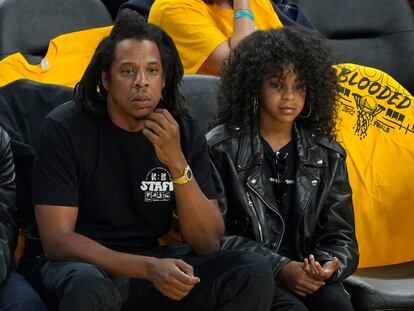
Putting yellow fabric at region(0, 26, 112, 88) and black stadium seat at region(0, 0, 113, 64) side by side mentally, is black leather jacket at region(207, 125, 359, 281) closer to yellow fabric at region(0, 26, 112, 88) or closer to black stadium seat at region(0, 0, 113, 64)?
yellow fabric at region(0, 26, 112, 88)

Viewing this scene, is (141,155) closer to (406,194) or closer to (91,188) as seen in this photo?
(91,188)

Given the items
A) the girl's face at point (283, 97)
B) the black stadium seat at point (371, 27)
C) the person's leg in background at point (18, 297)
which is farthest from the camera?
the black stadium seat at point (371, 27)

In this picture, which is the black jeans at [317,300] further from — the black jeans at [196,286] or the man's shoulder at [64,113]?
the man's shoulder at [64,113]

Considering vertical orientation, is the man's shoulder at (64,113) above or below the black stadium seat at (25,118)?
above

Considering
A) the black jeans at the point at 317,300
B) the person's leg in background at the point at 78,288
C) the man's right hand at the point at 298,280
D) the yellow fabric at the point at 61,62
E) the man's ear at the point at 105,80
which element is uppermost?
the man's ear at the point at 105,80

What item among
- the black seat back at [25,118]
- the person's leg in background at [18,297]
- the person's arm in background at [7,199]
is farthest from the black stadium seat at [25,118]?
the person's leg in background at [18,297]

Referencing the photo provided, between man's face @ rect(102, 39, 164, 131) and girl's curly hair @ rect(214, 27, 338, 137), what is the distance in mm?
391

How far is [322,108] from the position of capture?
3160mm

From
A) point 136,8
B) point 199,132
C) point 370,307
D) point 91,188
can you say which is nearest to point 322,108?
point 199,132

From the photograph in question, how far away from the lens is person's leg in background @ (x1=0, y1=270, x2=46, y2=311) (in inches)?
98.3

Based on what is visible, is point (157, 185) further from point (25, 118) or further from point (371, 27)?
point (371, 27)

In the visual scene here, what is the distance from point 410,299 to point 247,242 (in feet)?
1.93

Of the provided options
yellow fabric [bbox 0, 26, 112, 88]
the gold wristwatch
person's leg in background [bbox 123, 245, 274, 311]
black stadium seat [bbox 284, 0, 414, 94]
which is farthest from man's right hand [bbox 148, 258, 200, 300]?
black stadium seat [bbox 284, 0, 414, 94]

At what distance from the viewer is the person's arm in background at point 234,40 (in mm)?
3748
